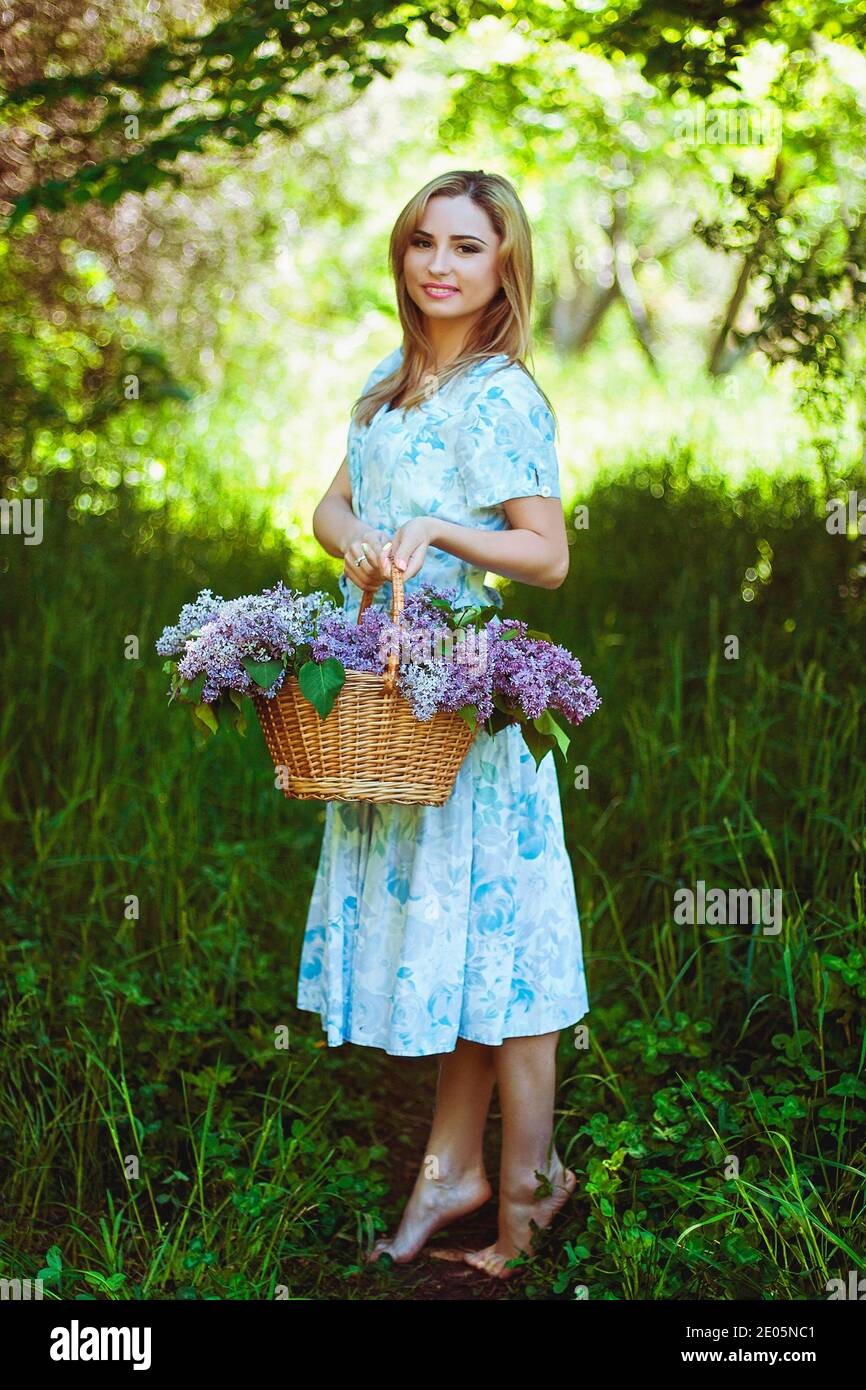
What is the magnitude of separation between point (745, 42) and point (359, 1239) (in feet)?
10.4

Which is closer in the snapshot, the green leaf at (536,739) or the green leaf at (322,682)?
the green leaf at (322,682)

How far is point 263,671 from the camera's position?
205 cm

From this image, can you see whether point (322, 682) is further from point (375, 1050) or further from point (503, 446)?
point (375, 1050)

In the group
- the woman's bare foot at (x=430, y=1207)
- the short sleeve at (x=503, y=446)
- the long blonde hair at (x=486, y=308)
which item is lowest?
the woman's bare foot at (x=430, y=1207)

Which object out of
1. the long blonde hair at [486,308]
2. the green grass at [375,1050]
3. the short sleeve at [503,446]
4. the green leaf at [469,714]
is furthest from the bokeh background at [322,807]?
the long blonde hair at [486,308]

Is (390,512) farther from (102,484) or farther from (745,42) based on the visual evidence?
(102,484)

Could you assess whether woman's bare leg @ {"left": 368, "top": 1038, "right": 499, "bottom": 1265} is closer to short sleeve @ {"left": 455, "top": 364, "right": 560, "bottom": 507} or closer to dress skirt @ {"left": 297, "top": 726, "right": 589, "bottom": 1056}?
dress skirt @ {"left": 297, "top": 726, "right": 589, "bottom": 1056}

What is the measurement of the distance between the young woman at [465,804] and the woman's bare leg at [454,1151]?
0.06 meters

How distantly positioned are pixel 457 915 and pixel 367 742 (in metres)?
0.49

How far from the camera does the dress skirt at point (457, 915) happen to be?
236 centimetres

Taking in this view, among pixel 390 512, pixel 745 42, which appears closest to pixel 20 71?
pixel 745 42

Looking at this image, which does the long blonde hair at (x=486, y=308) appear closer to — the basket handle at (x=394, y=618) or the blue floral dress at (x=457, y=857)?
the blue floral dress at (x=457, y=857)

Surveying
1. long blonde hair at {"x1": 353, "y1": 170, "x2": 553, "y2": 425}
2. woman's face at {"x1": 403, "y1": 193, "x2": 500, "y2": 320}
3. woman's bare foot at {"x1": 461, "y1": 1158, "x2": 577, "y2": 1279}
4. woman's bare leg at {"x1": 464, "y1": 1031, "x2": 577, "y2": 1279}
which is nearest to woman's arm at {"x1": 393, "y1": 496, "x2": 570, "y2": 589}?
long blonde hair at {"x1": 353, "y1": 170, "x2": 553, "y2": 425}

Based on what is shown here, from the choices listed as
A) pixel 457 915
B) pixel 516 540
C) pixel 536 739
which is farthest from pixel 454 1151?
pixel 516 540
